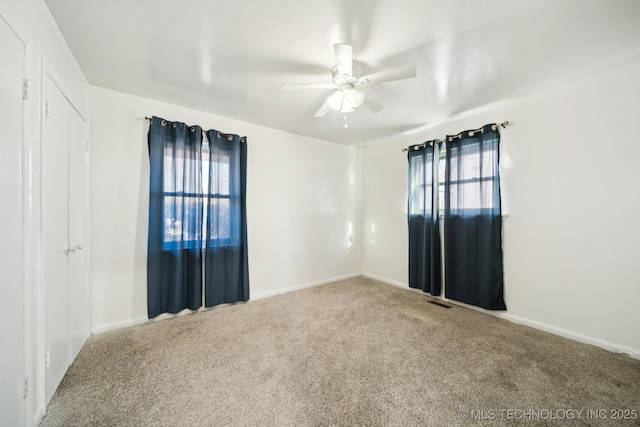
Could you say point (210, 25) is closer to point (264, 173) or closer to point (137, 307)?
point (264, 173)

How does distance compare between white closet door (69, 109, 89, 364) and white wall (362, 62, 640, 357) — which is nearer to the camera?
white closet door (69, 109, 89, 364)

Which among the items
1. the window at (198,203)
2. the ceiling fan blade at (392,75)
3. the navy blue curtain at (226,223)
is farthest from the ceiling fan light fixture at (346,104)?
the window at (198,203)

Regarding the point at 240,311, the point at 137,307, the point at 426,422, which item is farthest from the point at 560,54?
the point at 137,307

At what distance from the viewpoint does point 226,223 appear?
2.92 meters

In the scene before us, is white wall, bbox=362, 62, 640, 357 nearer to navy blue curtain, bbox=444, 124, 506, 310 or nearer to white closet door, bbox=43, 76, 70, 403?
navy blue curtain, bbox=444, 124, 506, 310

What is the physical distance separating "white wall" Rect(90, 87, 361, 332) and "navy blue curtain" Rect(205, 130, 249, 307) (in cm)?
18

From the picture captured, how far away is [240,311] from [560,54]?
12.9 feet

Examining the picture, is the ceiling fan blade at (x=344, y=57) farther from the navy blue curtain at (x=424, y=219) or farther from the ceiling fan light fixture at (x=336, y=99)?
the navy blue curtain at (x=424, y=219)

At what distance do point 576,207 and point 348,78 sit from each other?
96.7 inches

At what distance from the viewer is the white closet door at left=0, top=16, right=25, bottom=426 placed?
3.37 ft

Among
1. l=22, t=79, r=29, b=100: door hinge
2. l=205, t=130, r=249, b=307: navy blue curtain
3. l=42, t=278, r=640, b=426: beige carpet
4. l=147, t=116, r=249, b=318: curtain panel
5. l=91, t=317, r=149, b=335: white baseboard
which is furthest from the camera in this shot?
l=205, t=130, r=249, b=307: navy blue curtain

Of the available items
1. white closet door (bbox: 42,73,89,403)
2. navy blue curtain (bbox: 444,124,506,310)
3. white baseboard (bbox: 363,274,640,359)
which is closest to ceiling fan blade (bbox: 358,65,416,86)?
navy blue curtain (bbox: 444,124,506,310)

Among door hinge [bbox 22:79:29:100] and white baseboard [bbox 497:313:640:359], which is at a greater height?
door hinge [bbox 22:79:29:100]

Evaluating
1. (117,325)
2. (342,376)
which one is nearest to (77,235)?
(117,325)
